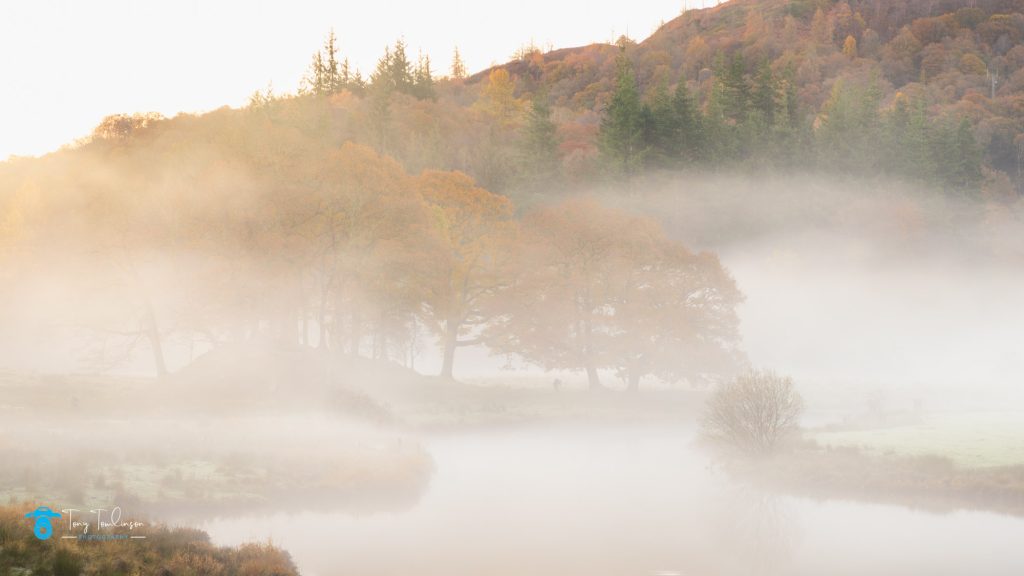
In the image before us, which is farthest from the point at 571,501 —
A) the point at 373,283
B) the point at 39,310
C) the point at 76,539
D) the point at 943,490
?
the point at 39,310

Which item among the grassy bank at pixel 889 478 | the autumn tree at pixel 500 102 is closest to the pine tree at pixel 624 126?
the autumn tree at pixel 500 102

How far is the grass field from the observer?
46.3 meters

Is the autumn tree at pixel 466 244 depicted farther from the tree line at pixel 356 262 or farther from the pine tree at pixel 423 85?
the pine tree at pixel 423 85

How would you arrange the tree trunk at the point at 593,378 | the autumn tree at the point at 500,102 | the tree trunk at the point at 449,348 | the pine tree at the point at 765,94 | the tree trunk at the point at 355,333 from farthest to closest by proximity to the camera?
the autumn tree at the point at 500,102
the pine tree at the point at 765,94
the tree trunk at the point at 449,348
the tree trunk at the point at 593,378
the tree trunk at the point at 355,333

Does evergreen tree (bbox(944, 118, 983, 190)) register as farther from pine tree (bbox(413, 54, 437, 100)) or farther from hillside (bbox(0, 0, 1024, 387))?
pine tree (bbox(413, 54, 437, 100))

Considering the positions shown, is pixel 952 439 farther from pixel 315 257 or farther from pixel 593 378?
pixel 315 257

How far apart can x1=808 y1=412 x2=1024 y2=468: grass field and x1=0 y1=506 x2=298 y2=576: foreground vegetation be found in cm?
3086

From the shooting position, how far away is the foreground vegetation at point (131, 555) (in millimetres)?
24422

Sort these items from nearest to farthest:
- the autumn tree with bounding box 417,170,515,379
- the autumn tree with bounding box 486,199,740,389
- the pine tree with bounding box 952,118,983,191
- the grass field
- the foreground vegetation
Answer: the foreground vegetation → the grass field → the autumn tree with bounding box 486,199,740,389 → the autumn tree with bounding box 417,170,515,379 → the pine tree with bounding box 952,118,983,191

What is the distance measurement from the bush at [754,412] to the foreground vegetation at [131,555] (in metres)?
25.5

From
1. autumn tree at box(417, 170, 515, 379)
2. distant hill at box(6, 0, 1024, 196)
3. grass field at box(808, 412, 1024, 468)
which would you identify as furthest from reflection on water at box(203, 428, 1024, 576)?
Answer: distant hill at box(6, 0, 1024, 196)

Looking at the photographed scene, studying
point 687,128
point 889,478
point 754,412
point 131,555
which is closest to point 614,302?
point 754,412

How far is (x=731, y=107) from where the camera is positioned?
493 feet

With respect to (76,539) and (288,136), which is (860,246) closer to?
(288,136)
